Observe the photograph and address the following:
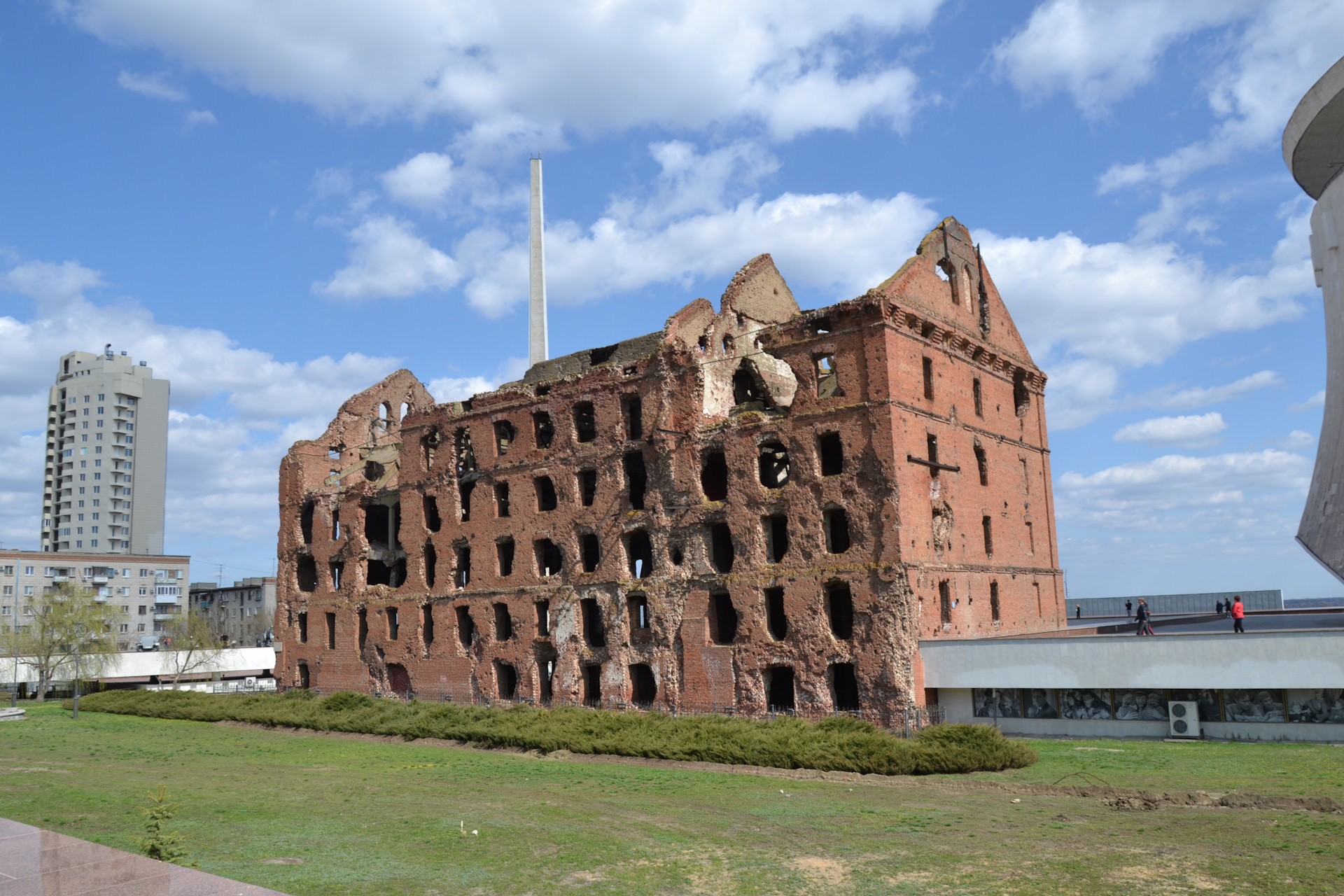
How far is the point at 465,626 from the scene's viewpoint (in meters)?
39.0

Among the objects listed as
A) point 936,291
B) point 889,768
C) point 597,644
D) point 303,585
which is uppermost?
point 936,291

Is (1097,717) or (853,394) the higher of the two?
(853,394)

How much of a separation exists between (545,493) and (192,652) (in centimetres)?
3329

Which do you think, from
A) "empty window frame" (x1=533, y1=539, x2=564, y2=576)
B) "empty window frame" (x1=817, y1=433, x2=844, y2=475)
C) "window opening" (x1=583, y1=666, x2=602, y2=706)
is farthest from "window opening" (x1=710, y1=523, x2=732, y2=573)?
"empty window frame" (x1=533, y1=539, x2=564, y2=576)

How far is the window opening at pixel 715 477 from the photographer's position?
33.9 meters

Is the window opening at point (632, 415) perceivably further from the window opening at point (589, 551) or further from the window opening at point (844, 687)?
the window opening at point (844, 687)

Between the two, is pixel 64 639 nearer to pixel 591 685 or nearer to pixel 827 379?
pixel 591 685

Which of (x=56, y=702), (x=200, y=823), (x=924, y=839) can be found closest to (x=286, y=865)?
(x=200, y=823)

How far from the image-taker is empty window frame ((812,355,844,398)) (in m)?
30.2

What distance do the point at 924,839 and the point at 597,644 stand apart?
74.4ft

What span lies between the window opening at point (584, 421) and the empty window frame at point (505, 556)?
4861 mm

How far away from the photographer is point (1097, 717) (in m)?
25.3

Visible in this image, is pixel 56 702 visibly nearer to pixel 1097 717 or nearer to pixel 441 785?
pixel 441 785

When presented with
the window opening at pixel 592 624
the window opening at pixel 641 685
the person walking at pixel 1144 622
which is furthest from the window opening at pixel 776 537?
the person walking at pixel 1144 622
